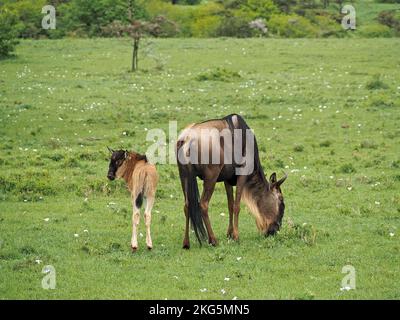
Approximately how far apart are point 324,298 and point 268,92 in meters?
20.5

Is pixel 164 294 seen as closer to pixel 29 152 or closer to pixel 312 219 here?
pixel 312 219

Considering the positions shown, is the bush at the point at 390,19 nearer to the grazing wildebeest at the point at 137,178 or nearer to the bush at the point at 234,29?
the bush at the point at 234,29

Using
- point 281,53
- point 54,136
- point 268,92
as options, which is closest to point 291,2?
point 281,53

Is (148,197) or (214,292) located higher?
(148,197)

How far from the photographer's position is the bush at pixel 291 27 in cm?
5972

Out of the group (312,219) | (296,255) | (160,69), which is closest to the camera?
(296,255)

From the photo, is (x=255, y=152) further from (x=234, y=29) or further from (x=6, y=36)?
(x=234, y=29)

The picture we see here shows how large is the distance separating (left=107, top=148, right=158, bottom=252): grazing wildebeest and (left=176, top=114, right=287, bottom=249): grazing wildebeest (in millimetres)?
577

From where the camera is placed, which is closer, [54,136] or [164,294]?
[164,294]

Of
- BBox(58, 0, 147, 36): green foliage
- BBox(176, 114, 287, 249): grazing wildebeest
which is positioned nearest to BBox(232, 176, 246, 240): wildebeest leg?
BBox(176, 114, 287, 249): grazing wildebeest

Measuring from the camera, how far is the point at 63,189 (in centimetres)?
1731

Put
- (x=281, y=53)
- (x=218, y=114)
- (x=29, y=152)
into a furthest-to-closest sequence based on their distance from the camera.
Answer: (x=281, y=53) → (x=218, y=114) → (x=29, y=152)

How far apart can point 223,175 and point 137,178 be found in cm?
158

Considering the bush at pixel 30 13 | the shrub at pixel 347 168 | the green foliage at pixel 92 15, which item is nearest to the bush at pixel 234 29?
the green foliage at pixel 92 15
